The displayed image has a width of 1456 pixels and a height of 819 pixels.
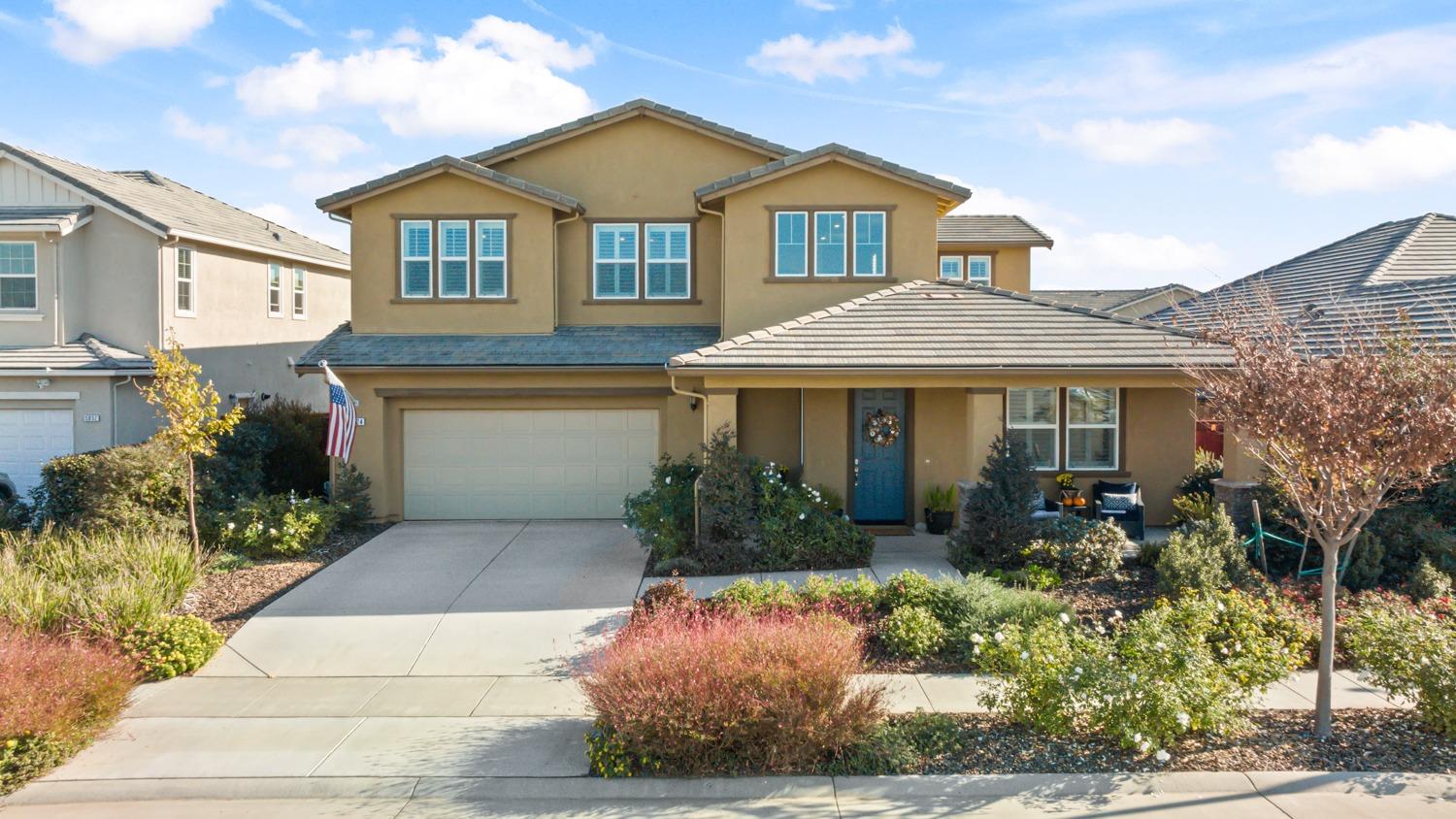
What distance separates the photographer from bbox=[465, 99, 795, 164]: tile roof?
1736 cm

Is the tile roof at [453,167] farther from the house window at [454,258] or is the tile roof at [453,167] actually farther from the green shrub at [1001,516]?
the green shrub at [1001,516]

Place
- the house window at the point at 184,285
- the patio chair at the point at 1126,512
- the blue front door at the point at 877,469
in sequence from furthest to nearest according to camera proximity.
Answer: the house window at the point at 184,285
the blue front door at the point at 877,469
the patio chair at the point at 1126,512

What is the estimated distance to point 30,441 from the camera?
1739cm

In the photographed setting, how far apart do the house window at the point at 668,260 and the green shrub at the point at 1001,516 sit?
24.0ft

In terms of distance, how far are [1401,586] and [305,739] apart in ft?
36.0

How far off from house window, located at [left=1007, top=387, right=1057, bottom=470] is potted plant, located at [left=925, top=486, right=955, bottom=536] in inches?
64.5

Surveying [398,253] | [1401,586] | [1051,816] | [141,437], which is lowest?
[1051,816]

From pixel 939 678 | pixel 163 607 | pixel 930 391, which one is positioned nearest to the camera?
pixel 939 678

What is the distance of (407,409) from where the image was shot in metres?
16.5

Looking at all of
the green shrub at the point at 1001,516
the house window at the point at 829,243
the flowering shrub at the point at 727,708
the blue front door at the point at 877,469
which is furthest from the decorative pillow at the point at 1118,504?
the flowering shrub at the point at 727,708

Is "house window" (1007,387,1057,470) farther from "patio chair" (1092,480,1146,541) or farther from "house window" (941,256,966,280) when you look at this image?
"house window" (941,256,966,280)

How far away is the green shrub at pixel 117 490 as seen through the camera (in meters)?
13.3

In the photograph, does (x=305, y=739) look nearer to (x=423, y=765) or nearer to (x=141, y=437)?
(x=423, y=765)

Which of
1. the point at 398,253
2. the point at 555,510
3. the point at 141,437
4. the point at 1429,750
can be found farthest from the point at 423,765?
the point at 141,437
